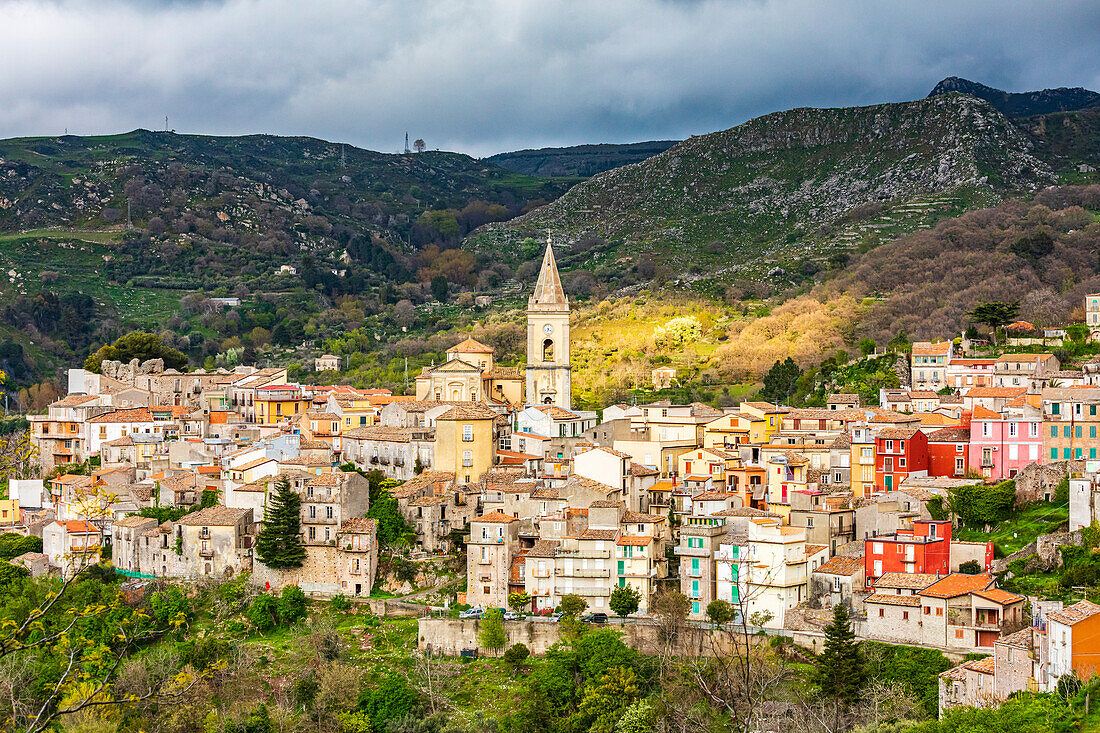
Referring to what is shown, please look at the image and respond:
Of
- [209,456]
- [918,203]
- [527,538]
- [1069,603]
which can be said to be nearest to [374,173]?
[918,203]

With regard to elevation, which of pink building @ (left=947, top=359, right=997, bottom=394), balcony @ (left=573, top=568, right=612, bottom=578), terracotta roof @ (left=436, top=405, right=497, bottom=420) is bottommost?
balcony @ (left=573, top=568, right=612, bottom=578)

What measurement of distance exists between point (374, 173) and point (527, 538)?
155 metres

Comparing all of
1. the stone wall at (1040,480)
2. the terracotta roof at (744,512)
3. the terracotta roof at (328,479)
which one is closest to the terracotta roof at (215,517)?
the terracotta roof at (328,479)

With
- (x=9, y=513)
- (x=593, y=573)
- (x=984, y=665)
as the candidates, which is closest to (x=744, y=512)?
(x=593, y=573)

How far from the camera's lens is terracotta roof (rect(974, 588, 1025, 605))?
3062 cm

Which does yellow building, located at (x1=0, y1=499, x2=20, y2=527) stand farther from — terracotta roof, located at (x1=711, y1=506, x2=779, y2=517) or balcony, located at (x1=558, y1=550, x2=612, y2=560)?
terracotta roof, located at (x1=711, y1=506, x2=779, y2=517)

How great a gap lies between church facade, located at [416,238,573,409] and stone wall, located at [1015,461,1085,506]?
2212 centimetres

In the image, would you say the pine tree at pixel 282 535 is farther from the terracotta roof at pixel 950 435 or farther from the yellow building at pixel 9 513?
the terracotta roof at pixel 950 435

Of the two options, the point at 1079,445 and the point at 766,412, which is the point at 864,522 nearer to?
the point at 1079,445

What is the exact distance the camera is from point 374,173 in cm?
18900

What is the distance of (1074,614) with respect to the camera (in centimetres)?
2655

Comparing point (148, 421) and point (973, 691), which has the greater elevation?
point (148, 421)

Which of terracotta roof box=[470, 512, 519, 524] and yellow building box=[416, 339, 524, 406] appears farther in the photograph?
yellow building box=[416, 339, 524, 406]

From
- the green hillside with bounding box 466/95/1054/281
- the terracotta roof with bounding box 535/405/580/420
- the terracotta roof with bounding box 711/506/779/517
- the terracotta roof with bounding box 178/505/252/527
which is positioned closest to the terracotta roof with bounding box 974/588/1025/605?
the terracotta roof with bounding box 711/506/779/517
